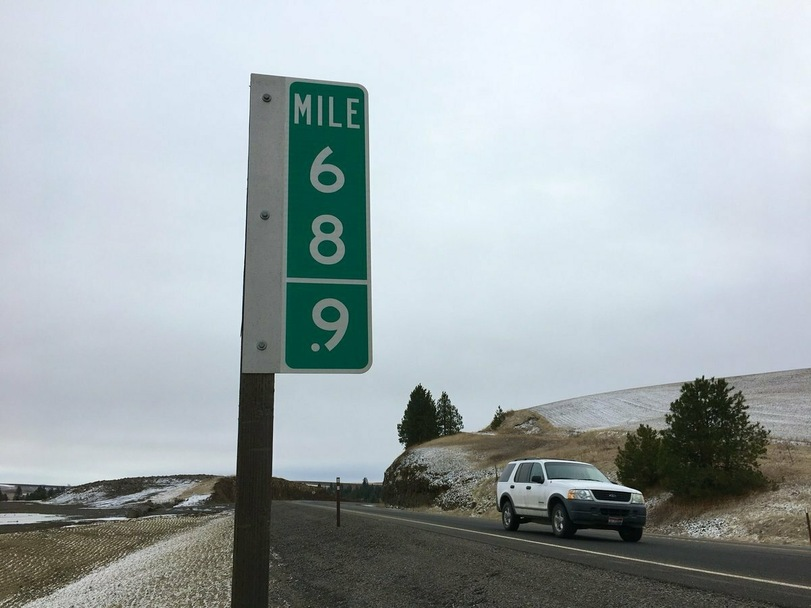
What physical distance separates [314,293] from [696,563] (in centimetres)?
1075

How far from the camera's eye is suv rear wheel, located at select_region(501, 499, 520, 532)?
19.2 m

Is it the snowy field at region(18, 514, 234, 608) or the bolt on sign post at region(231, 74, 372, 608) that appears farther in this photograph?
the snowy field at region(18, 514, 234, 608)

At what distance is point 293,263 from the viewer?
304 centimetres

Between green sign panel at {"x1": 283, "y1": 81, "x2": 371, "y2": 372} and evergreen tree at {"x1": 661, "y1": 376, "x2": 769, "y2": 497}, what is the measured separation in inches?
1040

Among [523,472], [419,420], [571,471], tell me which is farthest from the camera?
[419,420]

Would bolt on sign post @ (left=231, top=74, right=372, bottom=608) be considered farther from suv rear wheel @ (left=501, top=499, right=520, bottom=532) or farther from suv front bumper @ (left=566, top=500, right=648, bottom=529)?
suv rear wheel @ (left=501, top=499, right=520, bottom=532)

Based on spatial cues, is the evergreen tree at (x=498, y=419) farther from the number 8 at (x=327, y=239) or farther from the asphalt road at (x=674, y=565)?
the number 8 at (x=327, y=239)

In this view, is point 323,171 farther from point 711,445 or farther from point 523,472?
point 711,445

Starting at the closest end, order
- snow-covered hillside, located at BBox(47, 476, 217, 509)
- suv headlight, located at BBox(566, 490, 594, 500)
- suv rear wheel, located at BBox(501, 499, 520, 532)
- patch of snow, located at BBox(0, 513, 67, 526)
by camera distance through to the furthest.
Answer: suv headlight, located at BBox(566, 490, 594, 500)
suv rear wheel, located at BBox(501, 499, 520, 532)
patch of snow, located at BBox(0, 513, 67, 526)
snow-covered hillside, located at BBox(47, 476, 217, 509)

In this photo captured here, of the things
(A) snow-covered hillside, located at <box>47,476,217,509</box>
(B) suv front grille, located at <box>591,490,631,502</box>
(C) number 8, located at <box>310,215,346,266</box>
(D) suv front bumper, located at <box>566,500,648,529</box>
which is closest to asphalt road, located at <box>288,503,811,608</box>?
(D) suv front bumper, located at <box>566,500,648,529</box>

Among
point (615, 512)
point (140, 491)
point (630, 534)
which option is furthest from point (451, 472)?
point (140, 491)

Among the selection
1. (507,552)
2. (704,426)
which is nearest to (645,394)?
(704,426)

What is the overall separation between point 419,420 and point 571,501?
70.6 metres

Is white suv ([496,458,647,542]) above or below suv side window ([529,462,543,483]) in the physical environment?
below
